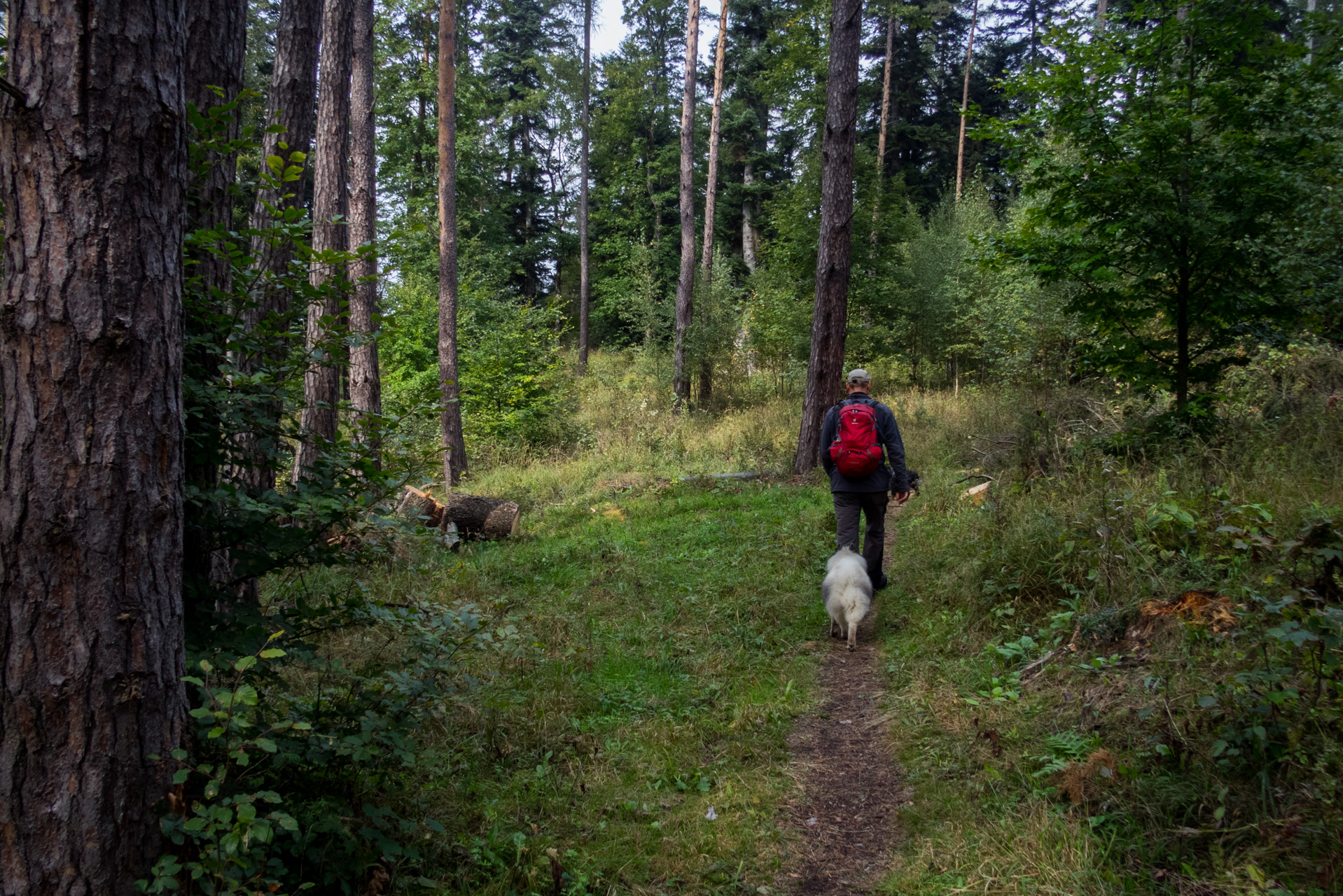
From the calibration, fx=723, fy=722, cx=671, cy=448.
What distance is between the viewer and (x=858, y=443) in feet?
20.7

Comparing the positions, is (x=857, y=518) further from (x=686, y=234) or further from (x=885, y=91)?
(x=885, y=91)

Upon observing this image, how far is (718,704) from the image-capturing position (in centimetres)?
508

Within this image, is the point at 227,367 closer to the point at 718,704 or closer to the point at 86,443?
the point at 86,443

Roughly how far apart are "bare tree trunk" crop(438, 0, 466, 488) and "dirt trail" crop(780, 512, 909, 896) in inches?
384

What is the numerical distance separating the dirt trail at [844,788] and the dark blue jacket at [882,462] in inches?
62.7

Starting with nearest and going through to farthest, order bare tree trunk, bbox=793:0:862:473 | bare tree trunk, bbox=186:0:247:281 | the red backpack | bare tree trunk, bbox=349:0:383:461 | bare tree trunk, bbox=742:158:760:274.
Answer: bare tree trunk, bbox=186:0:247:281 < the red backpack < bare tree trunk, bbox=349:0:383:461 < bare tree trunk, bbox=793:0:862:473 < bare tree trunk, bbox=742:158:760:274

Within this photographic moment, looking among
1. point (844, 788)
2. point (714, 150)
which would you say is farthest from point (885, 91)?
point (844, 788)

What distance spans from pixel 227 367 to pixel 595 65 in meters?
34.1

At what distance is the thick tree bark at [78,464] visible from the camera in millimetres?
2248

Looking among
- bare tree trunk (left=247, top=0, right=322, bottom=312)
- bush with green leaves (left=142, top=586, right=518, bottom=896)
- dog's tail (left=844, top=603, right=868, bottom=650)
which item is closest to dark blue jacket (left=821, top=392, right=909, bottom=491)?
dog's tail (left=844, top=603, right=868, bottom=650)

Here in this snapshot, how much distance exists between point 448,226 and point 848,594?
437 inches

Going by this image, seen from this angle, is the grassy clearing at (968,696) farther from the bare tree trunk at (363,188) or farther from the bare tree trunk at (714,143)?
the bare tree trunk at (714,143)

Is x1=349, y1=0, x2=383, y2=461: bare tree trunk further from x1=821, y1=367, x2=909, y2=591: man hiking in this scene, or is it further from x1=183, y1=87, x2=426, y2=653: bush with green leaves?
x1=183, y1=87, x2=426, y2=653: bush with green leaves

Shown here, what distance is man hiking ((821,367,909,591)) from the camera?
20.7 ft
